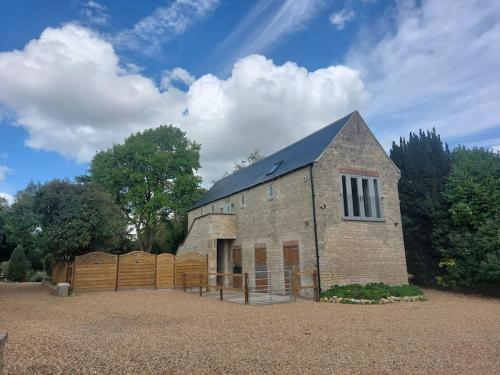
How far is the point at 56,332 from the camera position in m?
7.96

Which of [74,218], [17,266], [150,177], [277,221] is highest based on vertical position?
[150,177]

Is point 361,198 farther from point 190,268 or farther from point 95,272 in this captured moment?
point 95,272

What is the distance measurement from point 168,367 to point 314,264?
10.8 m

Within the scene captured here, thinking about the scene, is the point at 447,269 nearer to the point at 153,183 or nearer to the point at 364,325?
the point at 364,325

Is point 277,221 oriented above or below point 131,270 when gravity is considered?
above

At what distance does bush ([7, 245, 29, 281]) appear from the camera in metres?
27.6

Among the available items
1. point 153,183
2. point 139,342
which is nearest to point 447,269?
point 139,342

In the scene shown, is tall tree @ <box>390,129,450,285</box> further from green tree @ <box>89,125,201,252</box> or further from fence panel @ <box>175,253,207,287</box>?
green tree @ <box>89,125,201,252</box>

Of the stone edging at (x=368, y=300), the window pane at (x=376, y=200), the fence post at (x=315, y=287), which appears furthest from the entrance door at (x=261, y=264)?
the window pane at (x=376, y=200)

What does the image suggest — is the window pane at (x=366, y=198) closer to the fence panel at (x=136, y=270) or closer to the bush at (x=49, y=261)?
the fence panel at (x=136, y=270)

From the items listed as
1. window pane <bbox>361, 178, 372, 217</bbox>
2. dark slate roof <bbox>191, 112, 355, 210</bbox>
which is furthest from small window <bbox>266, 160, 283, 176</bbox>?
window pane <bbox>361, 178, 372, 217</bbox>

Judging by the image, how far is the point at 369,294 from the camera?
14039 mm

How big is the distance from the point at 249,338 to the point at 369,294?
7.97 metres

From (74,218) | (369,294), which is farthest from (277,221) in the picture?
(74,218)
